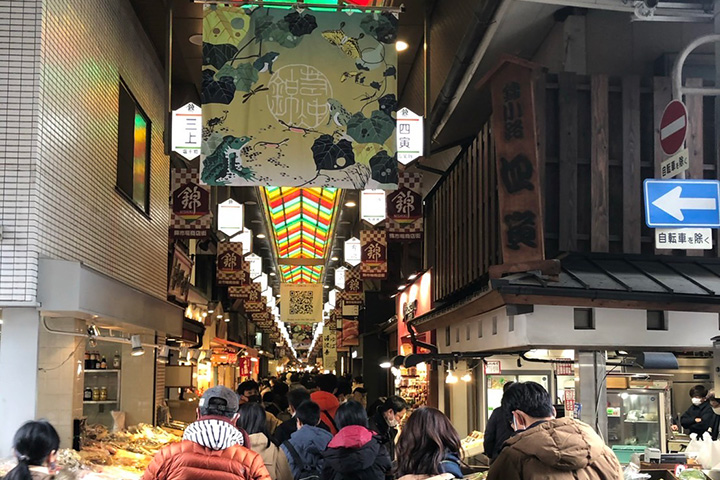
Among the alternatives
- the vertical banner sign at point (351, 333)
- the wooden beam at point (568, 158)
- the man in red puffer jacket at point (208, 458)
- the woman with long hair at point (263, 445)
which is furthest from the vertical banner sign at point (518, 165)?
the vertical banner sign at point (351, 333)

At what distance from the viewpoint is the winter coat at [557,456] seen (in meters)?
4.05

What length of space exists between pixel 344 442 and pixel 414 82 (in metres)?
10.4

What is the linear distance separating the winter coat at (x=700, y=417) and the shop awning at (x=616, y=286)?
3.03m

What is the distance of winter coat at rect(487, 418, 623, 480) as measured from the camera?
4.05m

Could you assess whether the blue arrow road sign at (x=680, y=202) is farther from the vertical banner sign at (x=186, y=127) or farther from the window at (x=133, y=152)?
the window at (x=133, y=152)

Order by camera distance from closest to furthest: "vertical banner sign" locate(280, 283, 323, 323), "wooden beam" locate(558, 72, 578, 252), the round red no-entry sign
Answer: the round red no-entry sign
"wooden beam" locate(558, 72, 578, 252)
"vertical banner sign" locate(280, 283, 323, 323)

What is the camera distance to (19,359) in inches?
314

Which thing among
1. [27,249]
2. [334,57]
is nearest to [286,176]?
[334,57]

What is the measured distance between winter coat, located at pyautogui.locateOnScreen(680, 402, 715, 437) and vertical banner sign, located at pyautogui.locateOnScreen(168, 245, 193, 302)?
10164mm

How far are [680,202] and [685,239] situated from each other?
599 mm

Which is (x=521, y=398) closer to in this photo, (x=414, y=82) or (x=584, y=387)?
(x=584, y=387)

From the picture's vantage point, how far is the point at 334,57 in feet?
32.4

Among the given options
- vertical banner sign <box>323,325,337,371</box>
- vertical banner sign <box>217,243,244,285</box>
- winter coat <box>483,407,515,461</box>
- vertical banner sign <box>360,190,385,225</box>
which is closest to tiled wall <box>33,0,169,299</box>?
vertical banner sign <box>360,190,385,225</box>

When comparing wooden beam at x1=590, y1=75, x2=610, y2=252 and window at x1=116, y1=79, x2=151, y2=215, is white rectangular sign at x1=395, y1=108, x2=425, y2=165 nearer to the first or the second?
wooden beam at x1=590, y1=75, x2=610, y2=252
